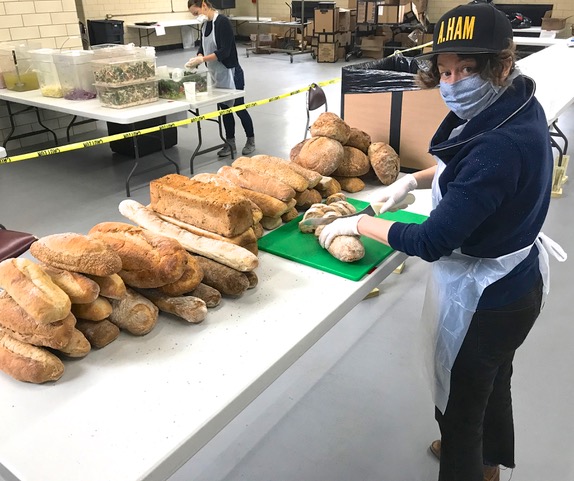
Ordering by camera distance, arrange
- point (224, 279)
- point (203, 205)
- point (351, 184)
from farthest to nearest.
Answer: point (351, 184)
point (203, 205)
point (224, 279)

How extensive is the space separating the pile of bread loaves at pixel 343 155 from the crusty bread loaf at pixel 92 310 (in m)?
1.09

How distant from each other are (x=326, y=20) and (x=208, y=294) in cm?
1178

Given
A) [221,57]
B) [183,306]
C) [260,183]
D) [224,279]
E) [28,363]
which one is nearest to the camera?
[28,363]

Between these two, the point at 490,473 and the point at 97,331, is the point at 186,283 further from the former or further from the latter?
the point at 490,473

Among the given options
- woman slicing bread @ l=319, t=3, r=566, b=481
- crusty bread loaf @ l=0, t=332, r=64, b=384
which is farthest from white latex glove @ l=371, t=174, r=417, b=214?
crusty bread loaf @ l=0, t=332, r=64, b=384

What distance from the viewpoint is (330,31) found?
11.8 meters

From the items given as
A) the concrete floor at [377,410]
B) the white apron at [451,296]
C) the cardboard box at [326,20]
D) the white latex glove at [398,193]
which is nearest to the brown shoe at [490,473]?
the concrete floor at [377,410]

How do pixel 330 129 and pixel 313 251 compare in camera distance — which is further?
pixel 330 129

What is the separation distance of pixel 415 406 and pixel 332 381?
0.40m

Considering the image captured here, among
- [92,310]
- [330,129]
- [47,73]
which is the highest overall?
[330,129]

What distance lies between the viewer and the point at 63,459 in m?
1.00

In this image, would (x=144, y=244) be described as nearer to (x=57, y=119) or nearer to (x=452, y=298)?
(x=452, y=298)

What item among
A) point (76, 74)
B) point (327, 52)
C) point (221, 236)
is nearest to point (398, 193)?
point (221, 236)

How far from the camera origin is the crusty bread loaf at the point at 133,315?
4.33 ft
